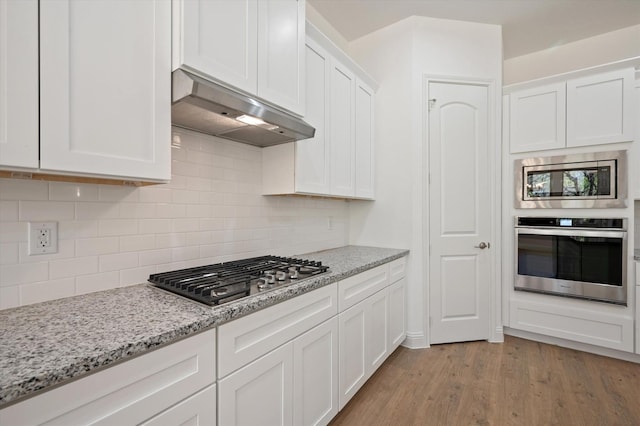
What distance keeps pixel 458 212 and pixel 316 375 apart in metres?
2.00

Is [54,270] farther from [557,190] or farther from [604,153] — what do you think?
[604,153]

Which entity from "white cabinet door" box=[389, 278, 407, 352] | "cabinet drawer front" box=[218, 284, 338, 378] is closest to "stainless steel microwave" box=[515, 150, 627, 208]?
"white cabinet door" box=[389, 278, 407, 352]

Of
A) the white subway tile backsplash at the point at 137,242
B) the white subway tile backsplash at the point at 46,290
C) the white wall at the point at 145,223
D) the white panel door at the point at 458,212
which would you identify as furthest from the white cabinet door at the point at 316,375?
the white panel door at the point at 458,212

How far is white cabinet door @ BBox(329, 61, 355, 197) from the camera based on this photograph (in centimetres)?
226

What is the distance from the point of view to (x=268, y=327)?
4.11ft

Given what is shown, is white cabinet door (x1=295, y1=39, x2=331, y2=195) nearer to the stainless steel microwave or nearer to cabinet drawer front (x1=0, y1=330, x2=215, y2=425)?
cabinet drawer front (x1=0, y1=330, x2=215, y2=425)

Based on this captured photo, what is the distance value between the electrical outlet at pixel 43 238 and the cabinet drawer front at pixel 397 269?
2062 millimetres

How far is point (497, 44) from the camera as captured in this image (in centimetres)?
285

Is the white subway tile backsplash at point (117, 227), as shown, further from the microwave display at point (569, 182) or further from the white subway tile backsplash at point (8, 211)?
the microwave display at point (569, 182)

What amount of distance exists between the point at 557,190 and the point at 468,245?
0.96m

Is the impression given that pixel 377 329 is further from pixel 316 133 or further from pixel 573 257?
pixel 573 257

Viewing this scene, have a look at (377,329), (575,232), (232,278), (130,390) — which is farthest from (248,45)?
(575,232)

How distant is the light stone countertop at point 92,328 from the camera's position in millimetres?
675

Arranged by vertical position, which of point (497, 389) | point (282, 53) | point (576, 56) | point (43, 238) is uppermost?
point (576, 56)
